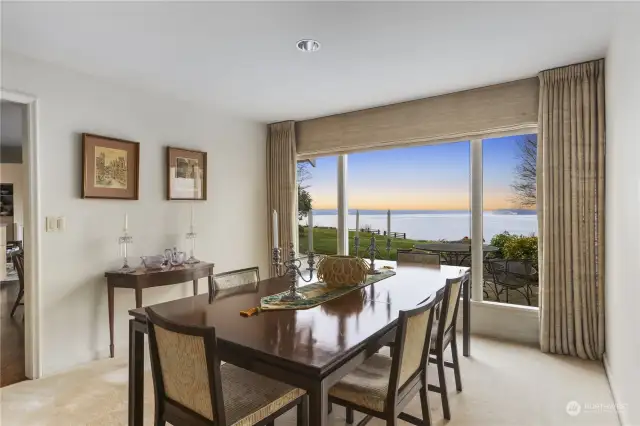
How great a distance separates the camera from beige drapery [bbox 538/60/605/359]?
111 inches

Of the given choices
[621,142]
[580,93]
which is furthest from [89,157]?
[580,93]

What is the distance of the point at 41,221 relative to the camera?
274 centimetres

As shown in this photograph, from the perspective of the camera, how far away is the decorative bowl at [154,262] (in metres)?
3.26

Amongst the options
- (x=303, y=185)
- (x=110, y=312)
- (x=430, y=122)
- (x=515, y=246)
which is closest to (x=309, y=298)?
(x=110, y=312)

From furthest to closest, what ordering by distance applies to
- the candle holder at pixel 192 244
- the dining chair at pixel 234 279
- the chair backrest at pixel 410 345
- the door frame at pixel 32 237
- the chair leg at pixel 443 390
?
the candle holder at pixel 192 244, the door frame at pixel 32 237, the dining chair at pixel 234 279, the chair leg at pixel 443 390, the chair backrest at pixel 410 345

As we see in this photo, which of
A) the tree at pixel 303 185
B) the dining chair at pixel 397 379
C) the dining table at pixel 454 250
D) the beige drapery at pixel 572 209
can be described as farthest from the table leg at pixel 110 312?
the beige drapery at pixel 572 209

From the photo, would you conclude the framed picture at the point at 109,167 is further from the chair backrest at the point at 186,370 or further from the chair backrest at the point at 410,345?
the chair backrest at the point at 410,345

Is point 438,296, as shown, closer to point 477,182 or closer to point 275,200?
point 477,182

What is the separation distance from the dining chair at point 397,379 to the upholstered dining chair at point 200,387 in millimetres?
247

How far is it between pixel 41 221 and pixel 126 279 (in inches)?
29.1

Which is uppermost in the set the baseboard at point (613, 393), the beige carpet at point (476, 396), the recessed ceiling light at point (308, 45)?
the recessed ceiling light at point (308, 45)

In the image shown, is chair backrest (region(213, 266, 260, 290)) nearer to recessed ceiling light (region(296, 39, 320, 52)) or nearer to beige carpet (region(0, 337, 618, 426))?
beige carpet (region(0, 337, 618, 426))

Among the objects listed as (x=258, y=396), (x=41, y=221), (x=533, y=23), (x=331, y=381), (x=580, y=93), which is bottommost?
(x=258, y=396)

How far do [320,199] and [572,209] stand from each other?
274 centimetres
